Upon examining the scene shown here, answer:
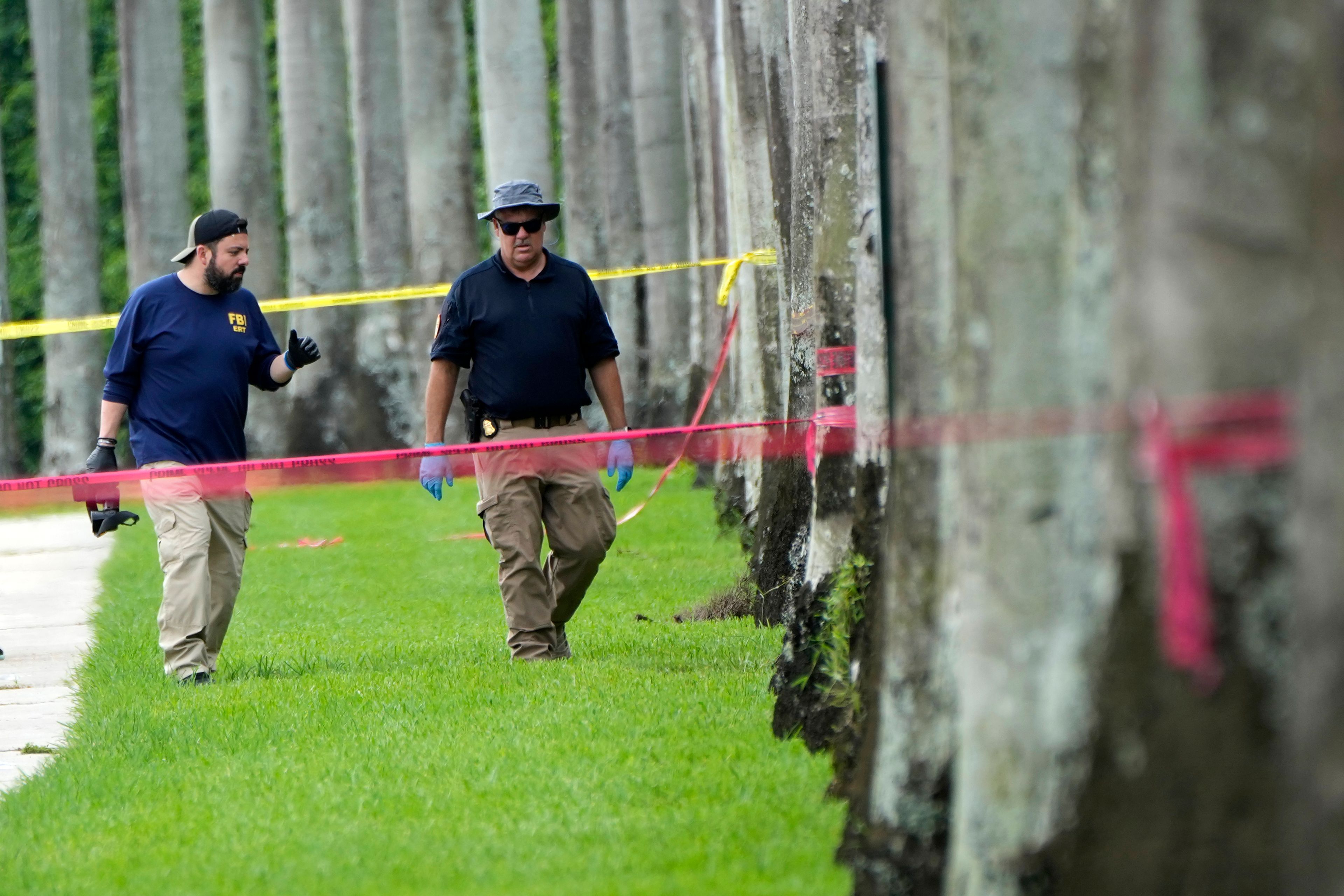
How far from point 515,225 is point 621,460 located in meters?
1.09

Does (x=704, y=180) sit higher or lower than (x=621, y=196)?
lower

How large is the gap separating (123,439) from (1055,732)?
3391cm

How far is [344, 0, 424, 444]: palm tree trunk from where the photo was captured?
2339 cm

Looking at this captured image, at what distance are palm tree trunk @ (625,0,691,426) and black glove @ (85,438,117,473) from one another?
15.0 metres

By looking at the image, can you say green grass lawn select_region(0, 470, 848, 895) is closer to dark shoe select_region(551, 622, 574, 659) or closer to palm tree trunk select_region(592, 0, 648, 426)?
dark shoe select_region(551, 622, 574, 659)

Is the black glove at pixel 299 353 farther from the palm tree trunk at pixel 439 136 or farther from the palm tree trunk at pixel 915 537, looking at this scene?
the palm tree trunk at pixel 439 136

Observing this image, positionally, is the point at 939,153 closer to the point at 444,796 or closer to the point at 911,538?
the point at 911,538

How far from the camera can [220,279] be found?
825 centimetres

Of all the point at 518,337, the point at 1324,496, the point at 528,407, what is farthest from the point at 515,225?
the point at 1324,496

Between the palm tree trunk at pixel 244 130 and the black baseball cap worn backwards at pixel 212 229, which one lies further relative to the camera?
the palm tree trunk at pixel 244 130

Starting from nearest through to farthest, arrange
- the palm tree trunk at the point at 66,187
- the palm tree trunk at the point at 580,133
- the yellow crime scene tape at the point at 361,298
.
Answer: the yellow crime scene tape at the point at 361,298, the palm tree trunk at the point at 66,187, the palm tree trunk at the point at 580,133

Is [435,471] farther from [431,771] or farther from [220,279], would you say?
[431,771]

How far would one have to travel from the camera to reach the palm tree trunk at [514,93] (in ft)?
A: 69.6

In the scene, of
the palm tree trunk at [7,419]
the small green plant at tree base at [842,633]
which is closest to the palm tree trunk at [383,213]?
the palm tree trunk at [7,419]
